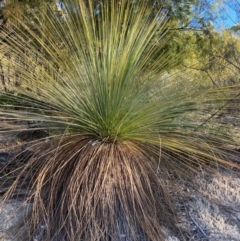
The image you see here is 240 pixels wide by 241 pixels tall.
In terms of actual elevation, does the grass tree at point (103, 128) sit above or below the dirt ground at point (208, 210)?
above

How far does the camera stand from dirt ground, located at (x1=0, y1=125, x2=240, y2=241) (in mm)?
2359

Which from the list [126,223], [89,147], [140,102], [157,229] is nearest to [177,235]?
[157,229]

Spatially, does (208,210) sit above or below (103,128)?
below

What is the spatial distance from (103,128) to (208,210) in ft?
3.07

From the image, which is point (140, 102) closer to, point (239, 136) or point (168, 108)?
point (168, 108)

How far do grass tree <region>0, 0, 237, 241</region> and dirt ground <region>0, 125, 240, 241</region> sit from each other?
96mm

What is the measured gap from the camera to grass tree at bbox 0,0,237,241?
2.30m

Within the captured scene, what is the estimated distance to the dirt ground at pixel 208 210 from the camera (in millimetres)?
2359

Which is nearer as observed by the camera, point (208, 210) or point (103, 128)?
point (208, 210)

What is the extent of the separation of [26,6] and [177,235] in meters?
3.67

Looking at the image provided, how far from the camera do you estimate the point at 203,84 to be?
3.09 meters

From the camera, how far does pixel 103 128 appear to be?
9.01 feet

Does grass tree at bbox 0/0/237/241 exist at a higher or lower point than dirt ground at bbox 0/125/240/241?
higher

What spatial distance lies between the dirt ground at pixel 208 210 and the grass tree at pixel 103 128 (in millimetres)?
96
